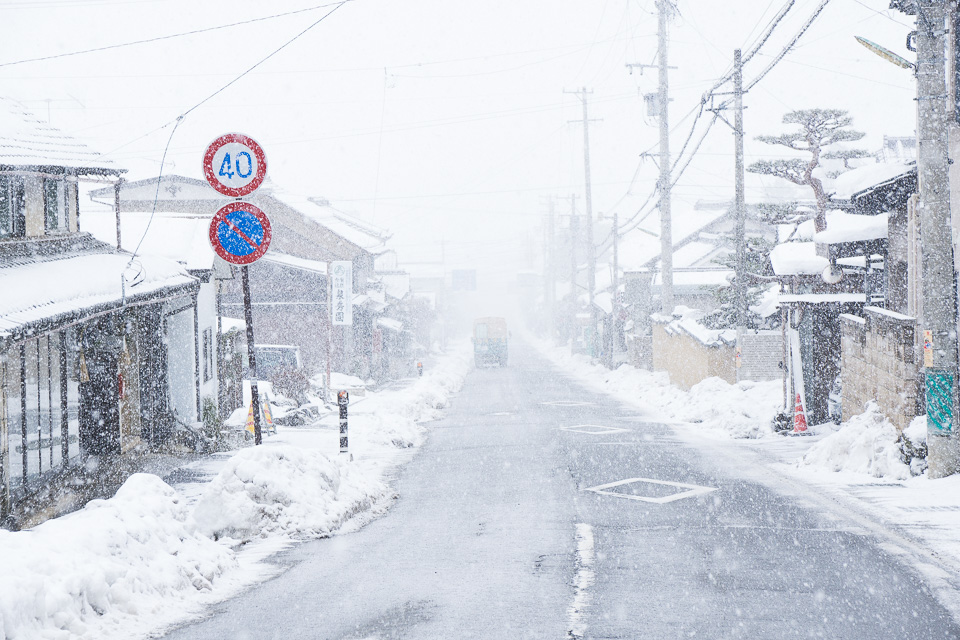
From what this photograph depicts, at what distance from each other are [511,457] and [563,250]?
96601 millimetres

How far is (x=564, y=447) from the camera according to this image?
57.0ft

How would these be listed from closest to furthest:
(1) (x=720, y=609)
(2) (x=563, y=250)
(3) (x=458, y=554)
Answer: (1) (x=720, y=609), (3) (x=458, y=554), (2) (x=563, y=250)

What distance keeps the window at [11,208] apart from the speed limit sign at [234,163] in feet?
12.5

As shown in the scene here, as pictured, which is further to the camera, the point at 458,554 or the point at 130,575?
the point at 458,554

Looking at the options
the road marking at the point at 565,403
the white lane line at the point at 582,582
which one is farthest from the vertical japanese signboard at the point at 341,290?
the white lane line at the point at 582,582

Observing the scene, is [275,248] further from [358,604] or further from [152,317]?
[358,604]

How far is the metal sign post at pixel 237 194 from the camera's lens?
10555 millimetres

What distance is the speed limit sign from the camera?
1077cm

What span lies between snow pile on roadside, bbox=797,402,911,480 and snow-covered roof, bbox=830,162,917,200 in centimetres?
356

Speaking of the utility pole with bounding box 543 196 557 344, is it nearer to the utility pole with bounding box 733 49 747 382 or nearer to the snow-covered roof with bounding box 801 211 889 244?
the utility pole with bounding box 733 49 747 382

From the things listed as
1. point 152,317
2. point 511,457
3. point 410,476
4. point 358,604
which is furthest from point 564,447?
point 358,604

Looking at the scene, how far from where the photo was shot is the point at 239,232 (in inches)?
420

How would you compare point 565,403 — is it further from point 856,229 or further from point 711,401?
point 856,229

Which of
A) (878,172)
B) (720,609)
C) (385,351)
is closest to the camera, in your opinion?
(720,609)
